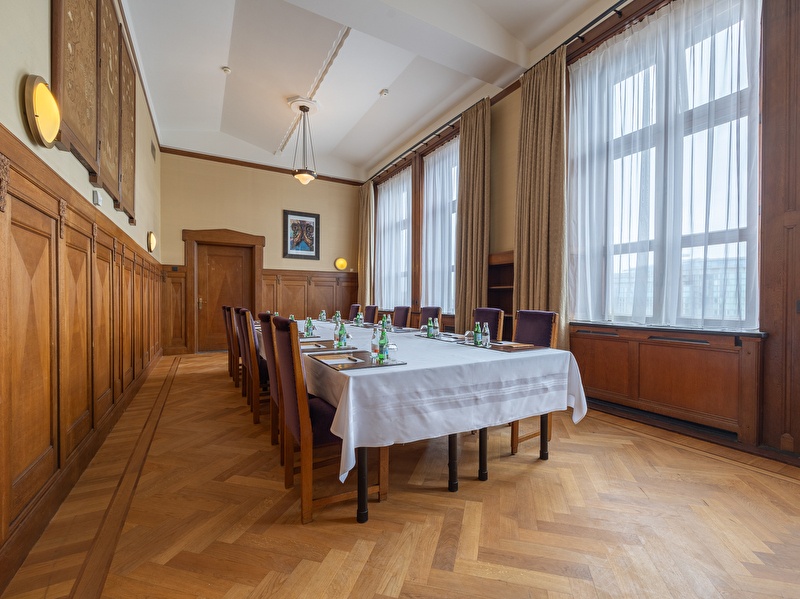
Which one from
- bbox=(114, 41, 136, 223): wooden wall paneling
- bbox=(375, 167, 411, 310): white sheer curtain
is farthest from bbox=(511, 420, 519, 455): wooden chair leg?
bbox=(375, 167, 411, 310): white sheer curtain

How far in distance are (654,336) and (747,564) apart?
6.51ft

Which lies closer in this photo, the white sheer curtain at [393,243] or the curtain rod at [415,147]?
the curtain rod at [415,147]

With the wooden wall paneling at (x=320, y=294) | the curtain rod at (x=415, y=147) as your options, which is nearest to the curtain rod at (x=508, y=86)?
the curtain rod at (x=415, y=147)

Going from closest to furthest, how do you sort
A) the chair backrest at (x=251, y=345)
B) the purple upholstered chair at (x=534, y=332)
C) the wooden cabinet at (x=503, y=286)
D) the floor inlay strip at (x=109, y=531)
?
the floor inlay strip at (x=109, y=531), the purple upholstered chair at (x=534, y=332), the chair backrest at (x=251, y=345), the wooden cabinet at (x=503, y=286)

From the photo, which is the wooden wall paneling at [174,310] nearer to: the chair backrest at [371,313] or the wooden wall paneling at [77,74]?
the chair backrest at [371,313]

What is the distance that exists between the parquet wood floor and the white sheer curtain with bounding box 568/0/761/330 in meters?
1.24

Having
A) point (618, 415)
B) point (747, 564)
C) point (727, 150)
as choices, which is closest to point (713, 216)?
point (727, 150)

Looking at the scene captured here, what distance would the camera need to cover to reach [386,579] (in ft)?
4.65

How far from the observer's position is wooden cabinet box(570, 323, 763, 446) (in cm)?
265

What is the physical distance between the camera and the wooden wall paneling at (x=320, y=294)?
8.29 m

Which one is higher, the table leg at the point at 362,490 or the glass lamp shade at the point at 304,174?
the glass lamp shade at the point at 304,174

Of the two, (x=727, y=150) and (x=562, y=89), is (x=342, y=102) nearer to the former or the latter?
(x=562, y=89)

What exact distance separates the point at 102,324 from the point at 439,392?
2.60 meters

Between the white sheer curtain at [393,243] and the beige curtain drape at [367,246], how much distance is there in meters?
0.13
